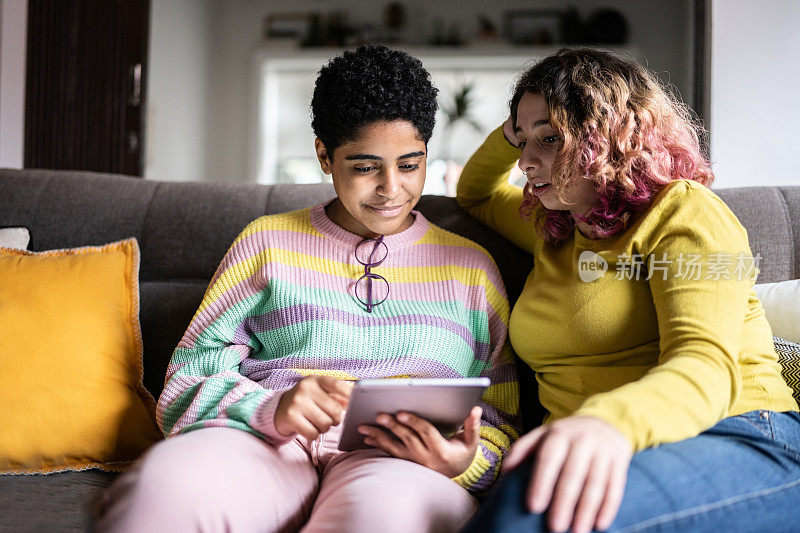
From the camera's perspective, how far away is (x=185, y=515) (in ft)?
2.55

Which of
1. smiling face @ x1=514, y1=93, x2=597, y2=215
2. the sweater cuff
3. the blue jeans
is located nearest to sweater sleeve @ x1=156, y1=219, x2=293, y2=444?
the sweater cuff

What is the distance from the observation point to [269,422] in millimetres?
958

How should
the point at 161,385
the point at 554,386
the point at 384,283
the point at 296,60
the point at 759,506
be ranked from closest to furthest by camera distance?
the point at 759,506
the point at 554,386
the point at 384,283
the point at 161,385
the point at 296,60

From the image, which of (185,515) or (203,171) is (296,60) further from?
(185,515)

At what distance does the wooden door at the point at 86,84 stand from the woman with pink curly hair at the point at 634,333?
2991 millimetres

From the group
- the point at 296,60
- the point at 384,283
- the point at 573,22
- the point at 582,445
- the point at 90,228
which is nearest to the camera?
the point at 582,445

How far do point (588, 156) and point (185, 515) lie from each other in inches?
29.6

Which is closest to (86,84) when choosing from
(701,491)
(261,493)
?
(261,493)

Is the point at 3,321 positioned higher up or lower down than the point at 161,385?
higher up

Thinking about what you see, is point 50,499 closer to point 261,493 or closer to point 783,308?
point 261,493

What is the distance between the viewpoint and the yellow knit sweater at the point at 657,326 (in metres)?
0.75

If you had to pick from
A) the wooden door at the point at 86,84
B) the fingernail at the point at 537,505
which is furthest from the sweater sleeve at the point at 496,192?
the wooden door at the point at 86,84

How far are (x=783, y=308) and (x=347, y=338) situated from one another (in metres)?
0.83

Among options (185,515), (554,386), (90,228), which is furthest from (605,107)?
(90,228)
